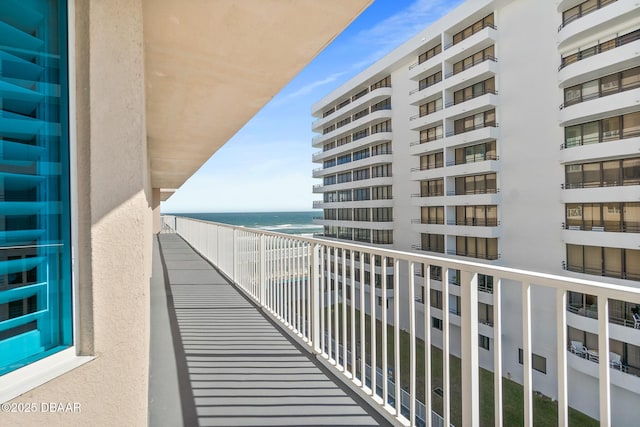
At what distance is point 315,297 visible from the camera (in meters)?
2.42

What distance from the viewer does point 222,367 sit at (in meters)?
2.18

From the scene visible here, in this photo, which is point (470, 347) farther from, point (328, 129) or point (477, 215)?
point (328, 129)

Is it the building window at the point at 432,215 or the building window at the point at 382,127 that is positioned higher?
the building window at the point at 382,127

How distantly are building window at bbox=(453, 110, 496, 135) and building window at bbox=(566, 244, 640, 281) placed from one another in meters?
6.71

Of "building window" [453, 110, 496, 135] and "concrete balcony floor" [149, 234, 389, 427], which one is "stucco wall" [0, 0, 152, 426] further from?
"building window" [453, 110, 496, 135]

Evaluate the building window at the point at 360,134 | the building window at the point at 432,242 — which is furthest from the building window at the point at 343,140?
the building window at the point at 432,242

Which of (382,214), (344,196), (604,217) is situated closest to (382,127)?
(382,214)

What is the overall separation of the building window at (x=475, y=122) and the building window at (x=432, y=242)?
18.8ft

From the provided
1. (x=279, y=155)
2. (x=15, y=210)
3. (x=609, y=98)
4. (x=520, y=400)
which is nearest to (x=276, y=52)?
(x=15, y=210)

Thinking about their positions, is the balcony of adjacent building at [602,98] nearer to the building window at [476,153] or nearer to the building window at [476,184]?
the building window at [476,153]

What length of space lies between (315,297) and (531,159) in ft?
50.9

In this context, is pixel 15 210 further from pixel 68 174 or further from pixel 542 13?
pixel 542 13

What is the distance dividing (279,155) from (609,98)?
27.7 metres

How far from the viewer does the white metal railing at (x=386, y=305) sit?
100 cm
